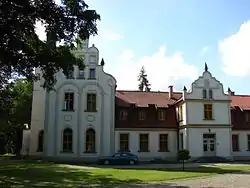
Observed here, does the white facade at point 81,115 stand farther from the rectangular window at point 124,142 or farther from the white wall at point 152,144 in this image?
the white wall at point 152,144

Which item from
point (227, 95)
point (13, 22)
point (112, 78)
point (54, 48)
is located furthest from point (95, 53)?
point (13, 22)

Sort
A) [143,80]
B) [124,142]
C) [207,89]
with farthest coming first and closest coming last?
[143,80] < [207,89] < [124,142]

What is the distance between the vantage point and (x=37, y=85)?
4088 centimetres

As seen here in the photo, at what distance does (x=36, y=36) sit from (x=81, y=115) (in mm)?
20571

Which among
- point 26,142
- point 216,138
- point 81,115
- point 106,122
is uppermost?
point 81,115

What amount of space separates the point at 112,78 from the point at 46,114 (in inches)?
310

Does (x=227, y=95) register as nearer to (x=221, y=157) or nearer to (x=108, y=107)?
(x=221, y=157)

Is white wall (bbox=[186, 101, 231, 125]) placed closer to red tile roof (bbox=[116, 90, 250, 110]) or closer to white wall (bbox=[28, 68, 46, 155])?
red tile roof (bbox=[116, 90, 250, 110])

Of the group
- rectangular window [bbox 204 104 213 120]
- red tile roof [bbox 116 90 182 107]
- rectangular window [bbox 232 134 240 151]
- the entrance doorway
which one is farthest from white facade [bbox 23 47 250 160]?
red tile roof [bbox 116 90 182 107]

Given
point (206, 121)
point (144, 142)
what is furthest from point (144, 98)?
point (206, 121)

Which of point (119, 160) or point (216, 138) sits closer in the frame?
point (119, 160)

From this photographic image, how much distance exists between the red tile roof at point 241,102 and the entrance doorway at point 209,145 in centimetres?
633

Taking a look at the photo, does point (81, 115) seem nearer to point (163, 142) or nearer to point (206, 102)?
point (163, 142)

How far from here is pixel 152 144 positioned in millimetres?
38812
